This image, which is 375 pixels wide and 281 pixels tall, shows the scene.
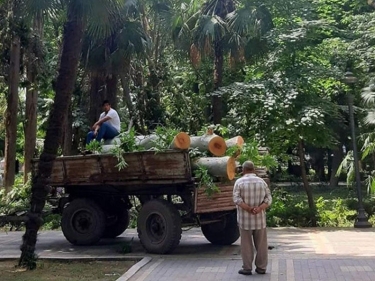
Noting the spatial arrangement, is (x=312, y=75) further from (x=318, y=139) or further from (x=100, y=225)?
(x=100, y=225)

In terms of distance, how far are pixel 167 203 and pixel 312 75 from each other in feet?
28.3

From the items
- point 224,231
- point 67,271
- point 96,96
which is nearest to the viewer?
point 67,271

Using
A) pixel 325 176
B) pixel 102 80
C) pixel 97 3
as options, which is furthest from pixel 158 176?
pixel 325 176

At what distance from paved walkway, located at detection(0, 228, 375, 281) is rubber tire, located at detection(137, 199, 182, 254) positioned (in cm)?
24

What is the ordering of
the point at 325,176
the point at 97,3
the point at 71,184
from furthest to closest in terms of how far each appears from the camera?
the point at 325,176 < the point at 71,184 < the point at 97,3

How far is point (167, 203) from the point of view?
13.4m

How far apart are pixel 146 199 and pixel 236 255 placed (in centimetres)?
235

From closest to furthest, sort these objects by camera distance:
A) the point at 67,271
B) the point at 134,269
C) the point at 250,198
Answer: the point at 250,198
the point at 134,269
the point at 67,271

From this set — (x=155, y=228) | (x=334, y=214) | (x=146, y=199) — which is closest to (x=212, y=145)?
(x=155, y=228)

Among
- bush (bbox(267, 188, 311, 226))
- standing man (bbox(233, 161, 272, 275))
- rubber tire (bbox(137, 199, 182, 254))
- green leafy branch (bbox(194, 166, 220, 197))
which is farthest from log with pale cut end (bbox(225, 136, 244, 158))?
bush (bbox(267, 188, 311, 226))

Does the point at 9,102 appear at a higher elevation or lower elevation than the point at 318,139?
higher

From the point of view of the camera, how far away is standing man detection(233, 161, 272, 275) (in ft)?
34.8

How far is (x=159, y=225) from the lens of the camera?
13.5m

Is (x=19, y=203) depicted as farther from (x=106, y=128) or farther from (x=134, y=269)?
(x=134, y=269)
